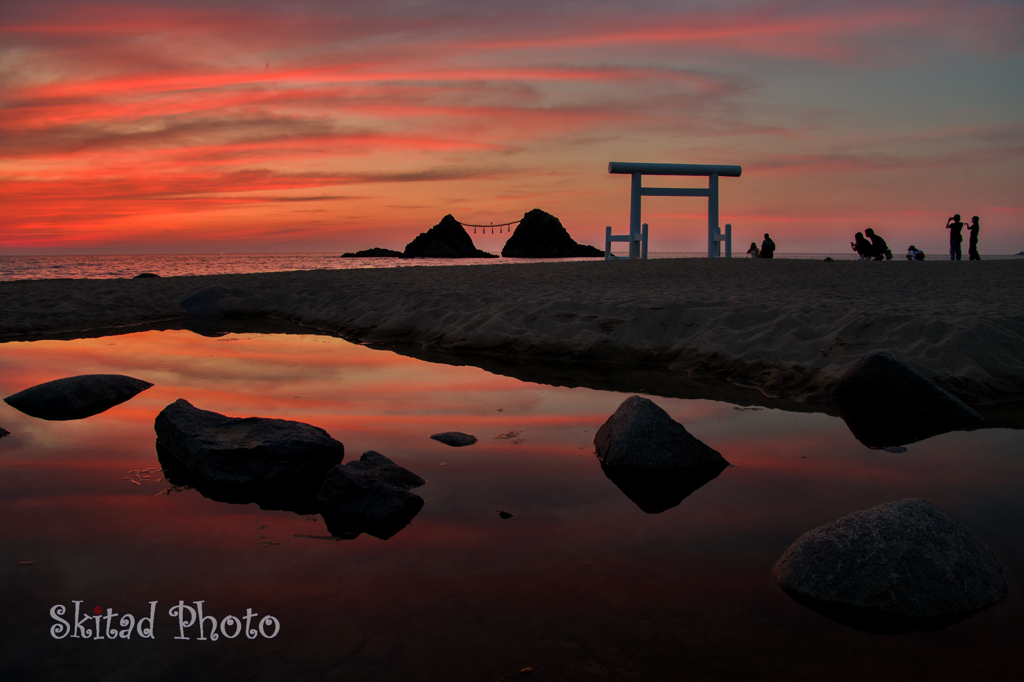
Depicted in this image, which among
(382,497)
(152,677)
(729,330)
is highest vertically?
(729,330)

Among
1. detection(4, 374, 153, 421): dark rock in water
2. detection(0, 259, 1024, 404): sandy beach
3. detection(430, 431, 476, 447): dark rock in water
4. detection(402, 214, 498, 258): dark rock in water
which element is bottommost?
detection(430, 431, 476, 447): dark rock in water

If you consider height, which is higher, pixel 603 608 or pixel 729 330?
pixel 729 330

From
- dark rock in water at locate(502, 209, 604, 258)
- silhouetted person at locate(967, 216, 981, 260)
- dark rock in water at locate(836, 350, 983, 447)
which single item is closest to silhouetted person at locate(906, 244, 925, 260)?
silhouetted person at locate(967, 216, 981, 260)

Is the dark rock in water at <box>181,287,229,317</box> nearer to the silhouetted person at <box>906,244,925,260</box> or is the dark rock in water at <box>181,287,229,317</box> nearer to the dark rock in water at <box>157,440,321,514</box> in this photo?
the dark rock in water at <box>157,440,321,514</box>

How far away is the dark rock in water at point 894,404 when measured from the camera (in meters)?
4.14

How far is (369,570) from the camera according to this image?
7.43ft

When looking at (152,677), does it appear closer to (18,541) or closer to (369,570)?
(369,570)

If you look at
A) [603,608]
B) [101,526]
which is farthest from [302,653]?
[101,526]

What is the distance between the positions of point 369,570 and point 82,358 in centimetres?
607

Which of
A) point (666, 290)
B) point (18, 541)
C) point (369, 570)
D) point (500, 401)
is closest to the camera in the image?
point (369, 570)

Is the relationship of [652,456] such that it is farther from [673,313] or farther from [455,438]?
[673,313]

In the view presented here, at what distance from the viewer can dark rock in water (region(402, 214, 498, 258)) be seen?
7456cm

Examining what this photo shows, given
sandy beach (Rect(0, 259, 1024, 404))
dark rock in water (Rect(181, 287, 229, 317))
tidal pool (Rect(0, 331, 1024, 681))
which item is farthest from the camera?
dark rock in water (Rect(181, 287, 229, 317))

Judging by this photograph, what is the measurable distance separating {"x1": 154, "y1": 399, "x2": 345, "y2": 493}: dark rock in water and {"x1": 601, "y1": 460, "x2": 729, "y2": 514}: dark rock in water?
1.51 meters
